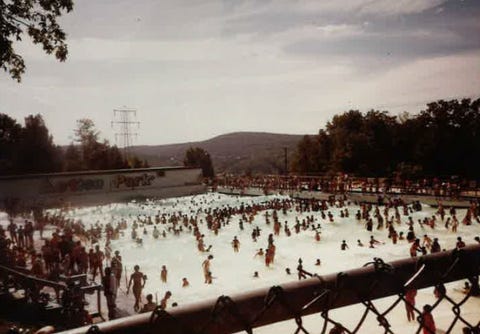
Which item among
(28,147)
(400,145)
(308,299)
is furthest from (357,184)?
(28,147)

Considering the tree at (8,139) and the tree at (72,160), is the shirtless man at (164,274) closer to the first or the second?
the tree at (8,139)

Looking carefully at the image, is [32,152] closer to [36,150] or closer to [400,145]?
[36,150]

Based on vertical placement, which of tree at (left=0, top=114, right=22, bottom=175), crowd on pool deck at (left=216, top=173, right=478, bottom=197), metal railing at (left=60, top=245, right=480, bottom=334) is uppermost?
tree at (left=0, top=114, right=22, bottom=175)

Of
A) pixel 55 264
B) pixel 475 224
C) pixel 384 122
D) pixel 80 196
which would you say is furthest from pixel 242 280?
pixel 384 122

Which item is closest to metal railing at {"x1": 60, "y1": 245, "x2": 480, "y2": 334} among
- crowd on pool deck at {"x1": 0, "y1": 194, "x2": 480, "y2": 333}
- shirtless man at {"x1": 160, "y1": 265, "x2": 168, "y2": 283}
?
crowd on pool deck at {"x1": 0, "y1": 194, "x2": 480, "y2": 333}

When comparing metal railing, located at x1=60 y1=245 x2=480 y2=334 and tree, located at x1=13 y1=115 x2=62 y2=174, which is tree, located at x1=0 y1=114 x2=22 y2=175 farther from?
metal railing, located at x1=60 y1=245 x2=480 y2=334

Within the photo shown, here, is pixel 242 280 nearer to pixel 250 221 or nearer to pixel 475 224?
pixel 250 221
